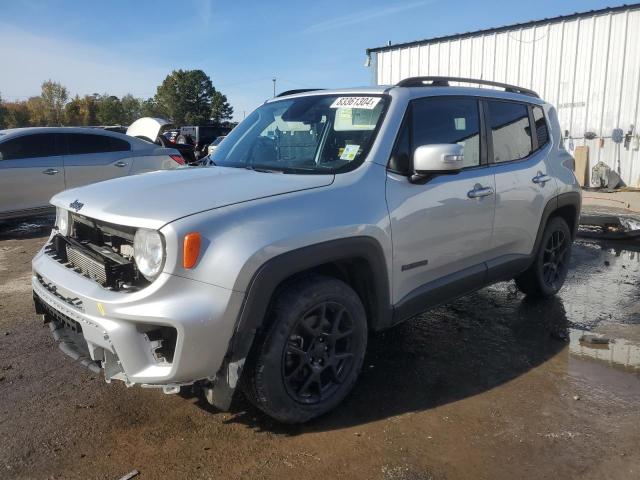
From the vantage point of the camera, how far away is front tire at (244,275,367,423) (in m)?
2.61

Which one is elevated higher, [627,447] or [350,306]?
[350,306]

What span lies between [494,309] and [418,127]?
2.20m

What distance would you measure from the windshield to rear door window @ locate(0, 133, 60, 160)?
5523 mm

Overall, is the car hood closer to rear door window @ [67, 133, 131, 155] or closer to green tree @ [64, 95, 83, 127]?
rear door window @ [67, 133, 131, 155]

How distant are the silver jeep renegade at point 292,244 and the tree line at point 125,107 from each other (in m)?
60.6

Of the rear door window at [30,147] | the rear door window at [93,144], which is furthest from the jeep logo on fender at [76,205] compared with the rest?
the rear door window at [93,144]

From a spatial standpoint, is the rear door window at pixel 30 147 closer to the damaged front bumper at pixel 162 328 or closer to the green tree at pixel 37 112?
the damaged front bumper at pixel 162 328

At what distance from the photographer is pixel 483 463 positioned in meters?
2.58

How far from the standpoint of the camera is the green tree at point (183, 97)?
76.4 m

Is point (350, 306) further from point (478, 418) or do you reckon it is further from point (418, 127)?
point (418, 127)

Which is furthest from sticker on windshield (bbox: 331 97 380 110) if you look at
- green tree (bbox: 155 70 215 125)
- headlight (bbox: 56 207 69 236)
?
green tree (bbox: 155 70 215 125)

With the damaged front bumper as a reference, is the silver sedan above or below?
above

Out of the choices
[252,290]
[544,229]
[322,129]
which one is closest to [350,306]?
[252,290]

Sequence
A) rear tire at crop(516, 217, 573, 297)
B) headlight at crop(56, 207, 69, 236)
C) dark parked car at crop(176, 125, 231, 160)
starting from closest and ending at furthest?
headlight at crop(56, 207, 69, 236) → rear tire at crop(516, 217, 573, 297) → dark parked car at crop(176, 125, 231, 160)
